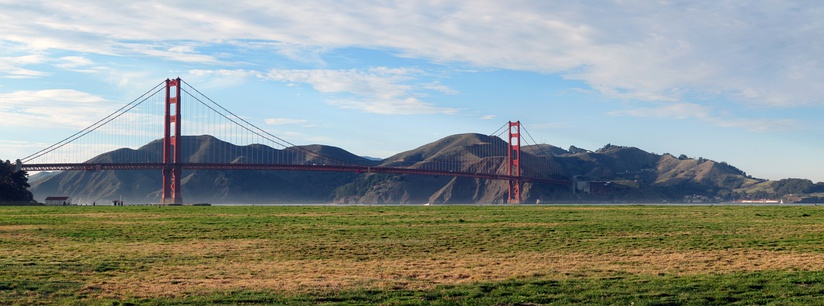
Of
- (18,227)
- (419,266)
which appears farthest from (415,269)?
(18,227)

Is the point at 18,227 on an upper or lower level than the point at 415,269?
upper

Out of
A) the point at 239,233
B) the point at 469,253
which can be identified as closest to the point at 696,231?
the point at 469,253

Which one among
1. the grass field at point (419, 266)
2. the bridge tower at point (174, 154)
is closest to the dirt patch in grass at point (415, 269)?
the grass field at point (419, 266)

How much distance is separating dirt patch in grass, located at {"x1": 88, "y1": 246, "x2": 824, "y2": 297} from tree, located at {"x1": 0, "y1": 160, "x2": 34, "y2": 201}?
103m

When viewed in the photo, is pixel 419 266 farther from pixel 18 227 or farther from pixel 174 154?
pixel 174 154

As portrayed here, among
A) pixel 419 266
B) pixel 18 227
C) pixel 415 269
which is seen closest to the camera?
pixel 415 269

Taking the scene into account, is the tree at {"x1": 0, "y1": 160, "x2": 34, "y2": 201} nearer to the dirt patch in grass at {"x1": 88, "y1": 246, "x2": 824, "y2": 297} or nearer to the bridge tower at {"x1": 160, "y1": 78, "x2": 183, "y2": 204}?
the bridge tower at {"x1": 160, "y1": 78, "x2": 183, "y2": 204}

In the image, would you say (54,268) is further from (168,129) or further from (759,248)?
(168,129)

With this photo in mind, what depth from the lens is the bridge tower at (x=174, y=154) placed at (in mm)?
124625

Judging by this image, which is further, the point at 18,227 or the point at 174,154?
the point at 174,154

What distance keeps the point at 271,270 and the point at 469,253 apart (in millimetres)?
7986

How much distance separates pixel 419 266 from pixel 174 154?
4318 inches

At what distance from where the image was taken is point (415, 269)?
25391 mm

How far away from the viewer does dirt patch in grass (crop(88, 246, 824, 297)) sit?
2175cm
